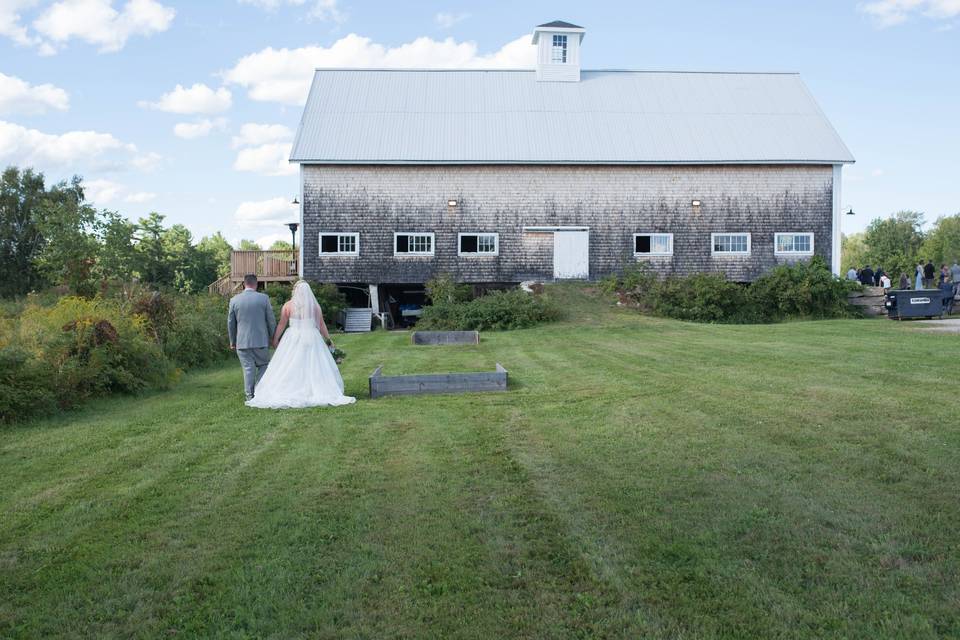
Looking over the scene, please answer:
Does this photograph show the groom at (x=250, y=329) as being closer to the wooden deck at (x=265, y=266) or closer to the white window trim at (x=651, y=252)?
the wooden deck at (x=265, y=266)

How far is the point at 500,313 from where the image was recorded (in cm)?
2416

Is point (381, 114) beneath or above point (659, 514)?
above

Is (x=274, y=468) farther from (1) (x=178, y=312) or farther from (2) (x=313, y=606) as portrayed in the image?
(1) (x=178, y=312)

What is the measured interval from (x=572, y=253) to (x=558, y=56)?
9.63m

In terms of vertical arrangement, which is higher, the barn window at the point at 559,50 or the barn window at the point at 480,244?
the barn window at the point at 559,50

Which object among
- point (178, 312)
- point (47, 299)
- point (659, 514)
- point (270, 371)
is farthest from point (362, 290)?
point (659, 514)

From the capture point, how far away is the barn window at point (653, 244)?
1138 inches

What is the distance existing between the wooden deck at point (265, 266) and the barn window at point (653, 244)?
43.0 feet

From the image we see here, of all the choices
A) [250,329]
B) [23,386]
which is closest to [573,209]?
[250,329]

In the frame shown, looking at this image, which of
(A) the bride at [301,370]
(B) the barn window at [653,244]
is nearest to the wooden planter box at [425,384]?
(A) the bride at [301,370]

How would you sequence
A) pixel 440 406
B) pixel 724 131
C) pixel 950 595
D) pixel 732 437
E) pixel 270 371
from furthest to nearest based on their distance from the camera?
pixel 724 131 < pixel 270 371 < pixel 440 406 < pixel 732 437 < pixel 950 595

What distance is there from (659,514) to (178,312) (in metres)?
14.1

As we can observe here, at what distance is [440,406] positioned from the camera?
950 cm

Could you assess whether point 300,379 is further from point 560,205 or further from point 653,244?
point 653,244
